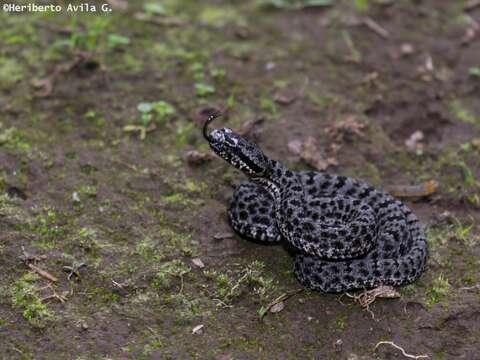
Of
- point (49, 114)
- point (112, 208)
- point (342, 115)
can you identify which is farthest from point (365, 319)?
point (49, 114)

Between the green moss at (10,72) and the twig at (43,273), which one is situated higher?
the green moss at (10,72)

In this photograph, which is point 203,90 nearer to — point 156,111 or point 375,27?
point 156,111

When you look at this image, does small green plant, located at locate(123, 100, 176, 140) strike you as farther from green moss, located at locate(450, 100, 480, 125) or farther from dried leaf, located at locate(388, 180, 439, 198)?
green moss, located at locate(450, 100, 480, 125)

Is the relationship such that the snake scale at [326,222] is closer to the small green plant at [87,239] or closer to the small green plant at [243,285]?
the small green plant at [243,285]

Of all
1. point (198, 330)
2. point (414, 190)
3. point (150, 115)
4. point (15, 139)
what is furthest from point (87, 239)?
point (414, 190)

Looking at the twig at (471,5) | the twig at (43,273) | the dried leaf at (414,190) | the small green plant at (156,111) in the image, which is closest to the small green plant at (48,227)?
the twig at (43,273)

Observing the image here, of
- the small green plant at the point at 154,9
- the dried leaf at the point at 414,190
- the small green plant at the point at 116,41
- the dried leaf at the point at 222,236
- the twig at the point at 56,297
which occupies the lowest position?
the dried leaf at the point at 222,236

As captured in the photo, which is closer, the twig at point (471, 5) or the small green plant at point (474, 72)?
the small green plant at point (474, 72)
